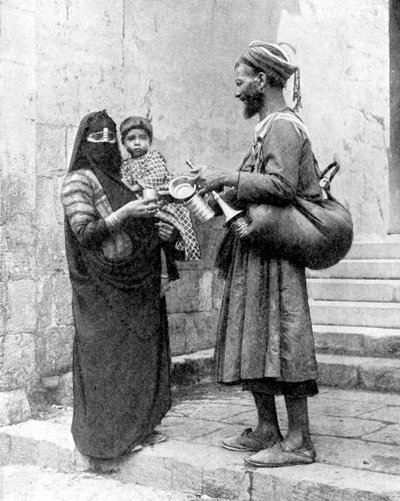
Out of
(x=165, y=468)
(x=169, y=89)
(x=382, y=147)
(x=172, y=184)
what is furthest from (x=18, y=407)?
(x=382, y=147)

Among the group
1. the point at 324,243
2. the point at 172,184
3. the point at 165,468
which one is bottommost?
the point at 165,468

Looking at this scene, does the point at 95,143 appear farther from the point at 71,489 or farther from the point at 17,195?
the point at 71,489

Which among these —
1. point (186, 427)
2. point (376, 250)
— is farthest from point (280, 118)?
point (376, 250)

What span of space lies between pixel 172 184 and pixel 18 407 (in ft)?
6.83

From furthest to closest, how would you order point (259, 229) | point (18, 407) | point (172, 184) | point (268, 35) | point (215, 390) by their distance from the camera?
point (268, 35) < point (215, 390) < point (18, 407) < point (172, 184) < point (259, 229)

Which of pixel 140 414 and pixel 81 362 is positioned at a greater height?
pixel 81 362

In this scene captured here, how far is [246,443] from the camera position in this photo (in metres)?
4.08

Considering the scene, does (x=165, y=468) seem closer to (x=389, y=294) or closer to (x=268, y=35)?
(x=389, y=294)

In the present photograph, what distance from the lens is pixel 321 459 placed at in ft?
12.8

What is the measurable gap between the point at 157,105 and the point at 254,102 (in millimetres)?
2615

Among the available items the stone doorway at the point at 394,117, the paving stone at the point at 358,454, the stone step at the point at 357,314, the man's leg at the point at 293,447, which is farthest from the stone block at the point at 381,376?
the stone doorway at the point at 394,117

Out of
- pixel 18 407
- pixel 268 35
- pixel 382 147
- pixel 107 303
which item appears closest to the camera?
pixel 107 303

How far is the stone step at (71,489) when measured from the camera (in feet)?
13.1

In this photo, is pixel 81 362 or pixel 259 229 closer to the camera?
pixel 259 229
